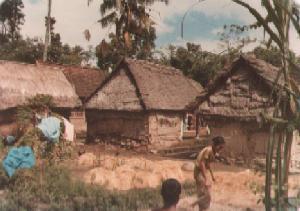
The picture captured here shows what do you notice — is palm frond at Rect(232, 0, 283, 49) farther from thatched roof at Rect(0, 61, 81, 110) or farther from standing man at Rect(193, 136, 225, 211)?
thatched roof at Rect(0, 61, 81, 110)

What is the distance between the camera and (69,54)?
32031 mm

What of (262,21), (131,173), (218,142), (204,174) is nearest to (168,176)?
(131,173)

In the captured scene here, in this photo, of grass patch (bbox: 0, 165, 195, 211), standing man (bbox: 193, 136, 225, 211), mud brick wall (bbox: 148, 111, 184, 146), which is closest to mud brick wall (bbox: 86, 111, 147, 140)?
mud brick wall (bbox: 148, 111, 184, 146)

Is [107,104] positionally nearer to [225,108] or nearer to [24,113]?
[225,108]

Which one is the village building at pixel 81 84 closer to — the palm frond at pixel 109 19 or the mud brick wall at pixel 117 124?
the mud brick wall at pixel 117 124

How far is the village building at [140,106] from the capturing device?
53.3 ft

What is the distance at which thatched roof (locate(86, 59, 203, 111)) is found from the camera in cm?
1655

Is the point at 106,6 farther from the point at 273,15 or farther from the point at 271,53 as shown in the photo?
the point at 273,15

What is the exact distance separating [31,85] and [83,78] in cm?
345

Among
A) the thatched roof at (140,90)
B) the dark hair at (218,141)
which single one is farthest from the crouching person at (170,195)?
the thatched roof at (140,90)

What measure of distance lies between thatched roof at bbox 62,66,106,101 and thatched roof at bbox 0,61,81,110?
406mm

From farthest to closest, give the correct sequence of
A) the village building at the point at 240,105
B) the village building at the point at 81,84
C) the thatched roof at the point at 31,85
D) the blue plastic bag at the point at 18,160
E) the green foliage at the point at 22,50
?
the green foliage at the point at 22,50
the village building at the point at 81,84
the thatched roof at the point at 31,85
the village building at the point at 240,105
the blue plastic bag at the point at 18,160

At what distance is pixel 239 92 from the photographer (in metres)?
12.8

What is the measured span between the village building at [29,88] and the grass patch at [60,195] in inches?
330
